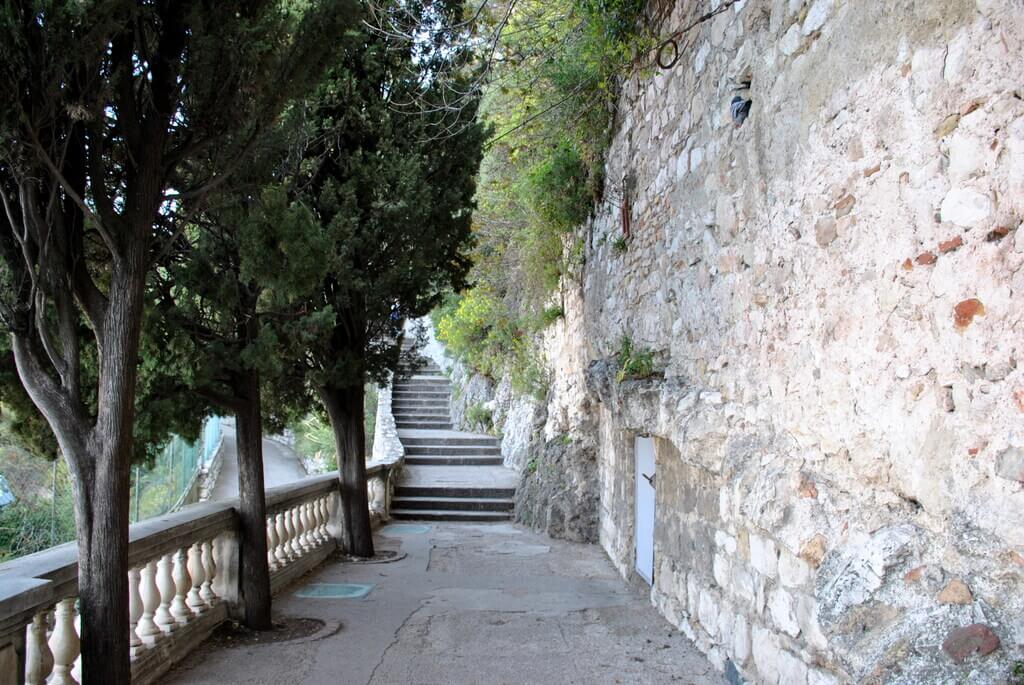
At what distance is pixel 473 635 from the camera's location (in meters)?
5.15

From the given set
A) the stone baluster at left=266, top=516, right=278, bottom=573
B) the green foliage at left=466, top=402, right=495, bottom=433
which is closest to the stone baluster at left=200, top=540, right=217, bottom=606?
the stone baluster at left=266, top=516, right=278, bottom=573

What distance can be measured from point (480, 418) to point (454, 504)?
16.6 ft

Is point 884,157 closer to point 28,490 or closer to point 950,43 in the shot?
point 950,43

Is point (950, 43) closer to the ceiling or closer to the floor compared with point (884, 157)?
closer to the ceiling

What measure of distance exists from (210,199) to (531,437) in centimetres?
871

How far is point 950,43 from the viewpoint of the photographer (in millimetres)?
2395

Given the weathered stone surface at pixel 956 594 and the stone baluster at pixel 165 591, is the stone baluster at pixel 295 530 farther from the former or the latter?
the weathered stone surface at pixel 956 594

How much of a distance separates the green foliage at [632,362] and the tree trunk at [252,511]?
116 inches

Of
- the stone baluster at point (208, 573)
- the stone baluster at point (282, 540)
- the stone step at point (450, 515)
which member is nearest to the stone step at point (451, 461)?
the stone step at point (450, 515)

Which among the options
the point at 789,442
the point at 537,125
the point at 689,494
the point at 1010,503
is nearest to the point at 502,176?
the point at 537,125

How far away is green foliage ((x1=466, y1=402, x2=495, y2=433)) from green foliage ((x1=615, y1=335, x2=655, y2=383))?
9.78 meters

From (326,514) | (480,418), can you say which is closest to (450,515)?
(326,514)

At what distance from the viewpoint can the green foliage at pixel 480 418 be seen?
16516 mm

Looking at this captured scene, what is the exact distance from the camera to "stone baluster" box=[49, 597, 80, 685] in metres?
3.20
